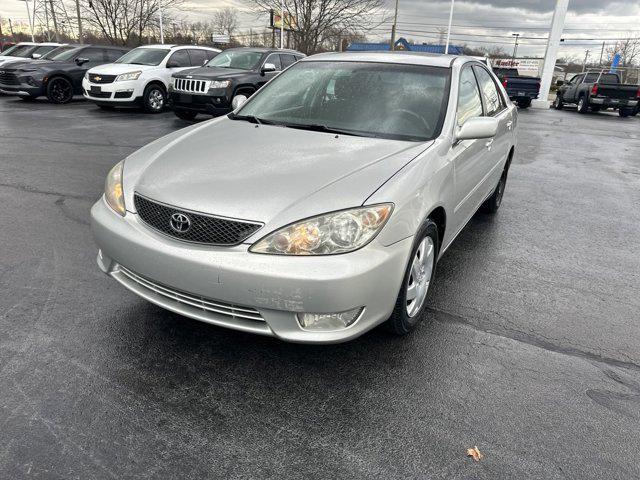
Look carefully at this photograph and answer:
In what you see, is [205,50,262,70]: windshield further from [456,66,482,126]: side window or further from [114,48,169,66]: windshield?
[456,66,482,126]: side window

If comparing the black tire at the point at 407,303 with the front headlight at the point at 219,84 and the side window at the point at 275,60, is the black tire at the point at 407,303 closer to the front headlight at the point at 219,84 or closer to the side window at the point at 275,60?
the front headlight at the point at 219,84

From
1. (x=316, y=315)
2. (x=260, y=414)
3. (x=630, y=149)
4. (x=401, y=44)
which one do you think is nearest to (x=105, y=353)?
(x=260, y=414)

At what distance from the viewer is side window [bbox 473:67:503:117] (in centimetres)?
446

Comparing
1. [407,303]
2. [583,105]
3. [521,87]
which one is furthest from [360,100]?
[583,105]

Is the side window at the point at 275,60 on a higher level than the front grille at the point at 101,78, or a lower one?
higher

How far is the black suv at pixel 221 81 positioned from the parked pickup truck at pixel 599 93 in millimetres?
14627

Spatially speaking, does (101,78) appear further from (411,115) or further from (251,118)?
(411,115)

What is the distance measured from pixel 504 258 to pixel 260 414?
2.90 m

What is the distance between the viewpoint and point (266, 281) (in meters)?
2.23

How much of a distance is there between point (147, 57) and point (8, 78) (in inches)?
184

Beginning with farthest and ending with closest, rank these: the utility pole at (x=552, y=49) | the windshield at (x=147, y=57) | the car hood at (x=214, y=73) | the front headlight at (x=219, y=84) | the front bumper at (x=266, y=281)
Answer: the utility pole at (x=552, y=49)
the windshield at (x=147, y=57)
the car hood at (x=214, y=73)
the front headlight at (x=219, y=84)
the front bumper at (x=266, y=281)

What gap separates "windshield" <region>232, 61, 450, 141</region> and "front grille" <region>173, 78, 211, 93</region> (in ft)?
23.3

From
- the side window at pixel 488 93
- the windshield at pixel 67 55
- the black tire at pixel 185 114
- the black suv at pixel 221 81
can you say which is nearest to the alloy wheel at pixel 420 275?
the side window at pixel 488 93

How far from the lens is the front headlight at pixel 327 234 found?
2.28 m
